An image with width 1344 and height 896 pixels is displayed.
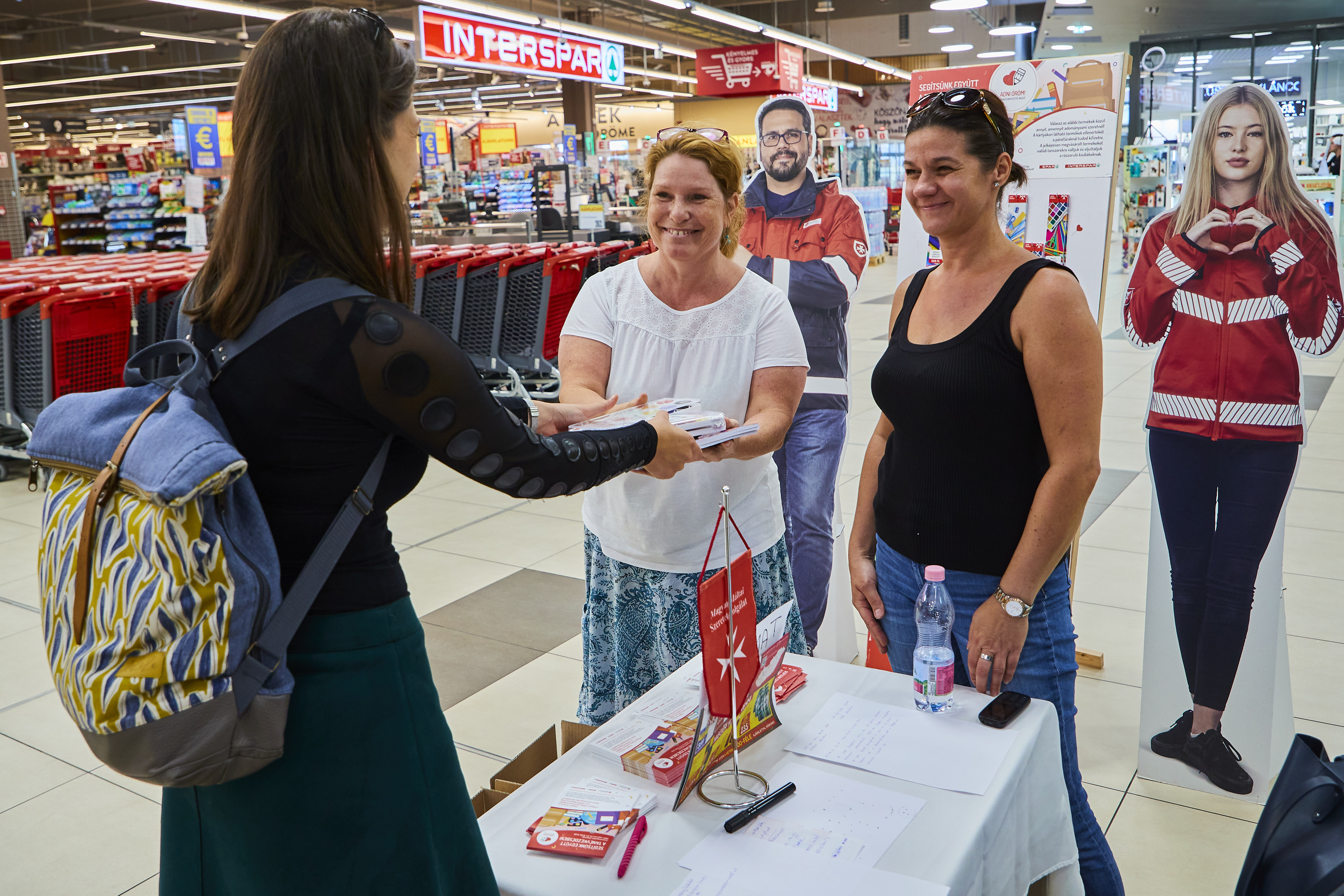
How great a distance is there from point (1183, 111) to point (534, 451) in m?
17.3

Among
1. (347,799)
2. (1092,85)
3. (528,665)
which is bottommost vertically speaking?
(528,665)

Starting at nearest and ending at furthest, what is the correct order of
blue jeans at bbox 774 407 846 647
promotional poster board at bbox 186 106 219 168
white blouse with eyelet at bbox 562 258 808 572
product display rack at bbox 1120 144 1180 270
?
1. white blouse with eyelet at bbox 562 258 808 572
2. blue jeans at bbox 774 407 846 647
3. product display rack at bbox 1120 144 1180 270
4. promotional poster board at bbox 186 106 219 168

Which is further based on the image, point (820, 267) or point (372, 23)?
point (820, 267)

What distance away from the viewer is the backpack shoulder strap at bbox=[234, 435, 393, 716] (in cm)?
102

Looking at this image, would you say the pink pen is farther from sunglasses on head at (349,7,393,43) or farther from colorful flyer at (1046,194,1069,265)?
colorful flyer at (1046,194,1069,265)

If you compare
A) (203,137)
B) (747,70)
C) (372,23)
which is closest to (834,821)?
(372,23)

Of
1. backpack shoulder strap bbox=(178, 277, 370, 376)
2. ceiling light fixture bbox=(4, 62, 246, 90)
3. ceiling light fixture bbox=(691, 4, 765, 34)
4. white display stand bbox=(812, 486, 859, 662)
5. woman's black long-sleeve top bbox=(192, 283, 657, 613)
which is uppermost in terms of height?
ceiling light fixture bbox=(4, 62, 246, 90)

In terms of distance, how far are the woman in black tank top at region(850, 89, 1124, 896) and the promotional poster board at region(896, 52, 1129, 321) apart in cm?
97

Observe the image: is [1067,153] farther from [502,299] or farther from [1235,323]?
[502,299]

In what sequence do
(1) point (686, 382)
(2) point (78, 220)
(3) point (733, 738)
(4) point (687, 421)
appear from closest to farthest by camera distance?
(3) point (733, 738) → (4) point (687, 421) → (1) point (686, 382) → (2) point (78, 220)

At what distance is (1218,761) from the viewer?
8.20ft

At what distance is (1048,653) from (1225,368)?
1.04 m

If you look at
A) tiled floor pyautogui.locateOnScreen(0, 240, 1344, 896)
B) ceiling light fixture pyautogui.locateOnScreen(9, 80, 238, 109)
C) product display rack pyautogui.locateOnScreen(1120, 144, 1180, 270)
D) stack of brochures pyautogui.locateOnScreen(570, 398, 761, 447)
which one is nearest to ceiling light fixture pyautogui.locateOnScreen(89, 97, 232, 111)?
ceiling light fixture pyautogui.locateOnScreen(9, 80, 238, 109)

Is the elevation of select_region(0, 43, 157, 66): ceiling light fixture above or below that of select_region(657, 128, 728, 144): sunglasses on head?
above
